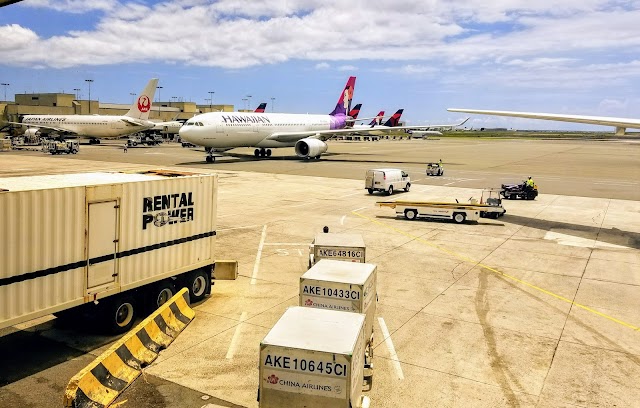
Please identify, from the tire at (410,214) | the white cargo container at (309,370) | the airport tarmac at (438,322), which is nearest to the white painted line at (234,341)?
the airport tarmac at (438,322)

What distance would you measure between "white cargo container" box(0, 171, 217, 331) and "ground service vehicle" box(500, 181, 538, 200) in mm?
29643

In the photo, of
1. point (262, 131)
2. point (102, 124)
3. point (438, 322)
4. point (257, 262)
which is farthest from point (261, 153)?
point (438, 322)

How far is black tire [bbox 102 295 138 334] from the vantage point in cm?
1274

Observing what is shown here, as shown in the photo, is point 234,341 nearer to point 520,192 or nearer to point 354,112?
point 520,192

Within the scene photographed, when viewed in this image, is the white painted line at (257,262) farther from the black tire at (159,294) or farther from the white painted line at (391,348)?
the white painted line at (391,348)

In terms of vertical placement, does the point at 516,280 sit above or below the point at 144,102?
below

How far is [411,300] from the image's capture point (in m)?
16.0

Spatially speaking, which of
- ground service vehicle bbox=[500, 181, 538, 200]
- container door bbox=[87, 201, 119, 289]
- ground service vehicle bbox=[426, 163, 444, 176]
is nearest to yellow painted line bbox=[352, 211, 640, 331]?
container door bbox=[87, 201, 119, 289]

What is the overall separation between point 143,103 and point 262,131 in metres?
36.3

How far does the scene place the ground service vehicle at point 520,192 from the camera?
38781mm

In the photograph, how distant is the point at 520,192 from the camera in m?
39.1

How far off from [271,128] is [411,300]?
51309 mm

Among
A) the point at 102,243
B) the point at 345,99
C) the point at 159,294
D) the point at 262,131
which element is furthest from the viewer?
the point at 345,99

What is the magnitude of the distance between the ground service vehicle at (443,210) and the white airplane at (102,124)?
7046 centimetres
